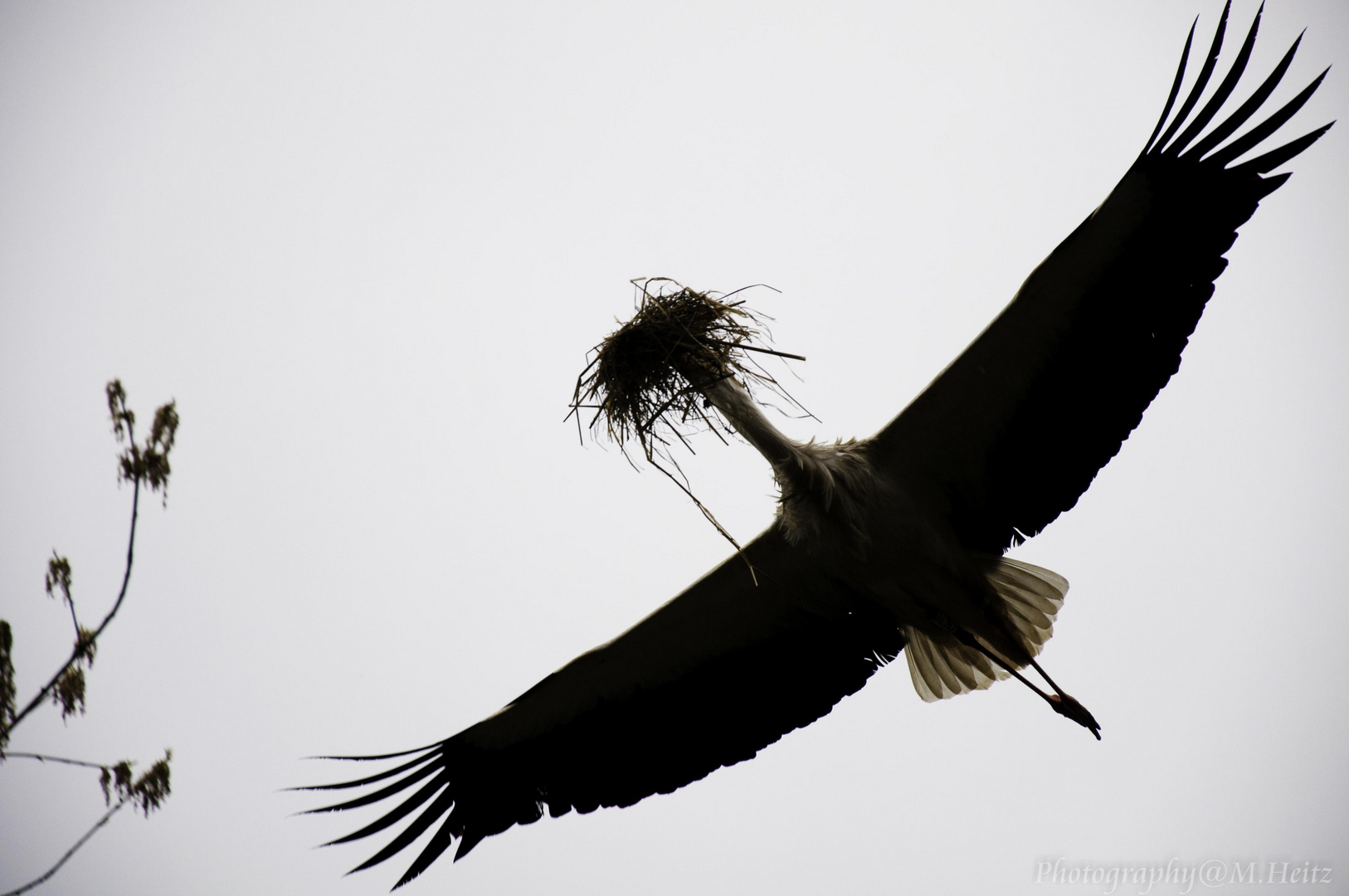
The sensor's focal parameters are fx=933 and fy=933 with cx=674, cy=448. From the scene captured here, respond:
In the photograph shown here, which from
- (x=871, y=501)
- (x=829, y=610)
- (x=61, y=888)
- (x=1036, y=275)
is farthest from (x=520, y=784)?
(x=61, y=888)

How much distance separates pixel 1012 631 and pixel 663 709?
5.43ft

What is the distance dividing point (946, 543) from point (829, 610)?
0.63m

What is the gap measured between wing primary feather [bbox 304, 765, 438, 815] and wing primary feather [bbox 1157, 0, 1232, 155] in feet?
13.6

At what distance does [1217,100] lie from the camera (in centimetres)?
356

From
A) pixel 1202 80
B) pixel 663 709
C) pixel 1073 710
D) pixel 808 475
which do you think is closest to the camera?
pixel 1202 80

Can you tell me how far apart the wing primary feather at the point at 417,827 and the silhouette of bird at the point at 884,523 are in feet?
0.04

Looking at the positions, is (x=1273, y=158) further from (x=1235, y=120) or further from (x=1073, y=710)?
(x=1073, y=710)

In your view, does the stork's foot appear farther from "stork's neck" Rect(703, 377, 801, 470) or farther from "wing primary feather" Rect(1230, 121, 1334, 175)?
"wing primary feather" Rect(1230, 121, 1334, 175)

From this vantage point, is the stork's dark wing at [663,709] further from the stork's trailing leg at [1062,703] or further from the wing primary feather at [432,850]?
the stork's trailing leg at [1062,703]

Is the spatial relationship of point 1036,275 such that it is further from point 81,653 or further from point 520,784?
→ point 81,653

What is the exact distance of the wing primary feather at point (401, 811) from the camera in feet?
12.9

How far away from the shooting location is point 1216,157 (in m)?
3.67

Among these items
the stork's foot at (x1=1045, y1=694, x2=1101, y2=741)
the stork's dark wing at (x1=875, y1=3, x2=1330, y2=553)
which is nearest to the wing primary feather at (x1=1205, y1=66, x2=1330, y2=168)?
the stork's dark wing at (x1=875, y1=3, x2=1330, y2=553)

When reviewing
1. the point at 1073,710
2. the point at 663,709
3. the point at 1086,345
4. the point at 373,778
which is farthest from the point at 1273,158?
the point at 373,778
